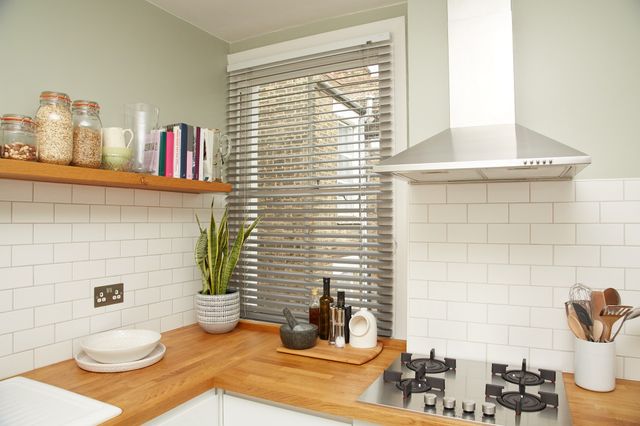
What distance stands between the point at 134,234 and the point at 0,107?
738mm

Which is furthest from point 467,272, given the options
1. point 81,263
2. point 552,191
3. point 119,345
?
point 81,263

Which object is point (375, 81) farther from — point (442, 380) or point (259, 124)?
point (442, 380)

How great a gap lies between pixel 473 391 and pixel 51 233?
65.7 inches

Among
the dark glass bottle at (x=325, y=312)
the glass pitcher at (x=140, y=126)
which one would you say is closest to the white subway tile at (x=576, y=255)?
the dark glass bottle at (x=325, y=312)

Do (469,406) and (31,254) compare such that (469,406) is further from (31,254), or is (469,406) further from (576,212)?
(31,254)

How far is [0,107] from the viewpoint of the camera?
5.18 feet

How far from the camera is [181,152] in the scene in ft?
6.73

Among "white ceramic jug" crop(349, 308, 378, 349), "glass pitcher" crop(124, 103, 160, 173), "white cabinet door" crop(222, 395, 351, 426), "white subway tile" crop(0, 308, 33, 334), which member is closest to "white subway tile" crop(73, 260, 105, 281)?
"white subway tile" crop(0, 308, 33, 334)

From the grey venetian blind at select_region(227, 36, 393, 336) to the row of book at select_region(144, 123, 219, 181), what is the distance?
386 millimetres

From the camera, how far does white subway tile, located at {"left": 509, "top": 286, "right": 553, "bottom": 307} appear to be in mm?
1687

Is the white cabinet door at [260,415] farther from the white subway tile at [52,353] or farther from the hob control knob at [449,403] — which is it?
the white subway tile at [52,353]

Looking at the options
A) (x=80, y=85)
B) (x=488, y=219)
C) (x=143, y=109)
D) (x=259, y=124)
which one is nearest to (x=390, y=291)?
(x=488, y=219)

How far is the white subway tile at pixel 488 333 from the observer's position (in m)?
1.74

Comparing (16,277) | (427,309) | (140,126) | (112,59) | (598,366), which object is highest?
(112,59)
